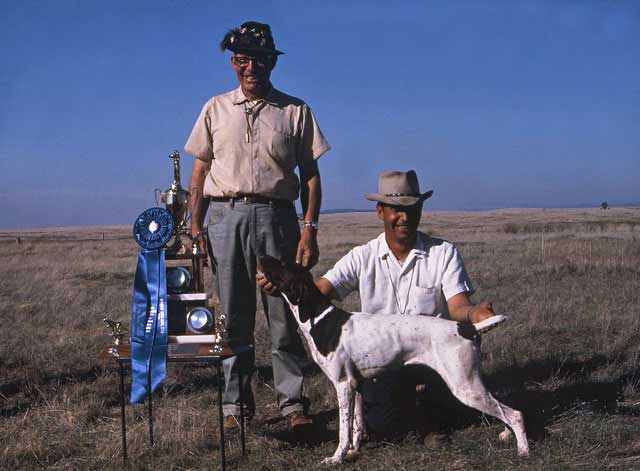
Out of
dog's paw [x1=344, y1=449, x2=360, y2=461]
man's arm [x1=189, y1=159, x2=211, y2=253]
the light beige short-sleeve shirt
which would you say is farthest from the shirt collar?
dog's paw [x1=344, y1=449, x2=360, y2=461]

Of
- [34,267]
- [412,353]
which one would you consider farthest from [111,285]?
[412,353]

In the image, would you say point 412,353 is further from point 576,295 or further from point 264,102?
point 576,295

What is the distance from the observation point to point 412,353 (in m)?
3.86

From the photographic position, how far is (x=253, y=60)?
4.48m

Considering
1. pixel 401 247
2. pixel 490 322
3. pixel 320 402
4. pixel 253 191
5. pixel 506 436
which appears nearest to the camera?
pixel 490 322

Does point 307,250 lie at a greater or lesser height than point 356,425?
greater

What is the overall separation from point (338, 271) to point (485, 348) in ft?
9.18

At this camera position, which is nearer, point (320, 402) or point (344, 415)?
point (344, 415)

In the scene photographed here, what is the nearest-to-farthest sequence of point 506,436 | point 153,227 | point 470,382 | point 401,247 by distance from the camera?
1. point 470,382
2. point 153,227
3. point 506,436
4. point 401,247

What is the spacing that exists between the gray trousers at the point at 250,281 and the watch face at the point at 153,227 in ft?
2.28

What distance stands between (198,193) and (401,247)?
156cm

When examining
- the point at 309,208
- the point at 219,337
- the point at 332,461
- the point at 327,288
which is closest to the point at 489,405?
the point at 332,461

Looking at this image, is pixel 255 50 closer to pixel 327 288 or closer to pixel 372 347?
pixel 327 288

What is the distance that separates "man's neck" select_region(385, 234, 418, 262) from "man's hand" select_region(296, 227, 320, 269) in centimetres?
51
